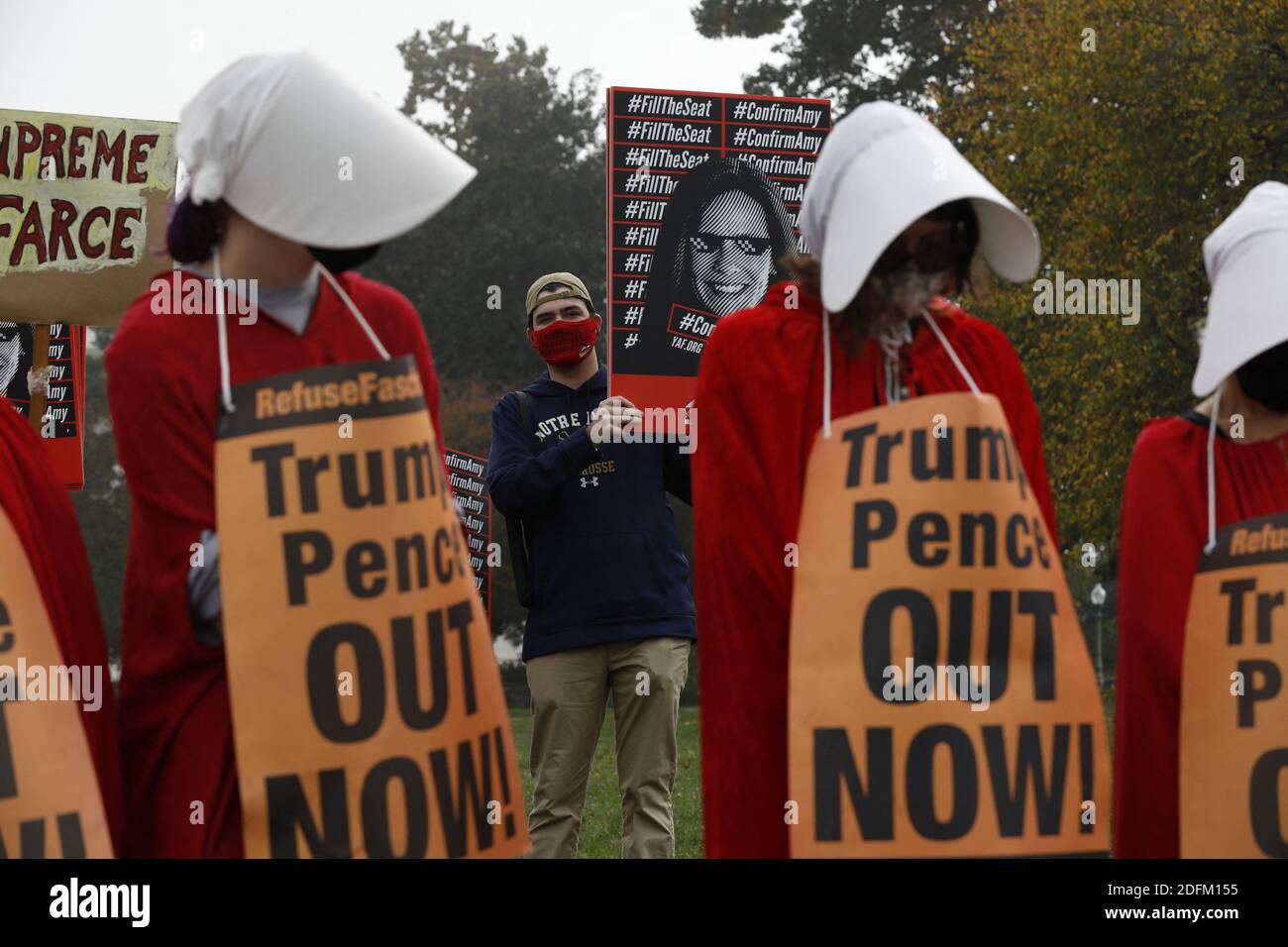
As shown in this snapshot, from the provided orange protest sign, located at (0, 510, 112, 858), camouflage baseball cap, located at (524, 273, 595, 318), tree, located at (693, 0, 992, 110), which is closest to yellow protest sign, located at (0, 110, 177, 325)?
camouflage baseball cap, located at (524, 273, 595, 318)

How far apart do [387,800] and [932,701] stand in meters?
0.98

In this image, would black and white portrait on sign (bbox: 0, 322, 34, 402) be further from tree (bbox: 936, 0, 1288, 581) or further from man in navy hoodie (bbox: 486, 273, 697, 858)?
tree (bbox: 936, 0, 1288, 581)

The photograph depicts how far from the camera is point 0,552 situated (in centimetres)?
318

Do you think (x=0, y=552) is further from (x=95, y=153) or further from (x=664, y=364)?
(x=664, y=364)

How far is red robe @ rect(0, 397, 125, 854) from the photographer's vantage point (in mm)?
3250

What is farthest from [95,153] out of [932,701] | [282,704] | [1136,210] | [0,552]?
[1136,210]

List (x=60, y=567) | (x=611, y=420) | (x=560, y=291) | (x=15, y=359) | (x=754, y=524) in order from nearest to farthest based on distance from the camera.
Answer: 1. (x=60, y=567)
2. (x=754, y=524)
3. (x=611, y=420)
4. (x=560, y=291)
5. (x=15, y=359)

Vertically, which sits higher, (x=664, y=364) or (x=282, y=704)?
(x=664, y=364)

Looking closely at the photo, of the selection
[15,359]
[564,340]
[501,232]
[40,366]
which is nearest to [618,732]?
[564,340]

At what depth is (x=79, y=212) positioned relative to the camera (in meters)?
5.74

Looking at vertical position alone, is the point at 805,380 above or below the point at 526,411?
below

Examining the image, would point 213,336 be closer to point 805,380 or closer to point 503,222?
point 805,380

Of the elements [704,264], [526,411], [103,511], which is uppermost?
[103,511]

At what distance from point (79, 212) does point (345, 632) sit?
3.15 m
